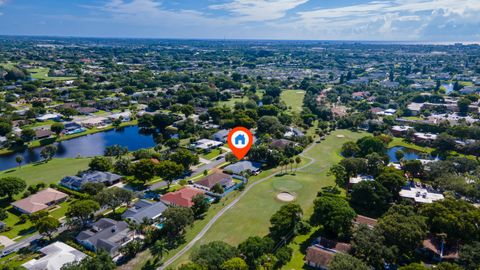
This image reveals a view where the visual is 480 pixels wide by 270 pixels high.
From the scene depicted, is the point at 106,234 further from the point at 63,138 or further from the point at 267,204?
the point at 63,138

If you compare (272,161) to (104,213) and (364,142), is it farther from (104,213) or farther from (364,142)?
(104,213)

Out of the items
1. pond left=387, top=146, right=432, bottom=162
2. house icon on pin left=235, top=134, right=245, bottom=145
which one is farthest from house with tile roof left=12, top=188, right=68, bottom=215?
pond left=387, top=146, right=432, bottom=162

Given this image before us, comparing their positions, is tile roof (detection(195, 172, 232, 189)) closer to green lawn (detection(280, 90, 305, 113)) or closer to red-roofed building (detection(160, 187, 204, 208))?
red-roofed building (detection(160, 187, 204, 208))

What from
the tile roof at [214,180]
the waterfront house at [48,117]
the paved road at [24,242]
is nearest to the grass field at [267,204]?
the tile roof at [214,180]

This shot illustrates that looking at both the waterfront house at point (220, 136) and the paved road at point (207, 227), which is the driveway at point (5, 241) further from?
the waterfront house at point (220, 136)

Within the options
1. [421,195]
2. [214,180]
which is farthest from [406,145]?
[214,180]

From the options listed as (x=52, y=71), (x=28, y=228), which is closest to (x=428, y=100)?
(x=28, y=228)
